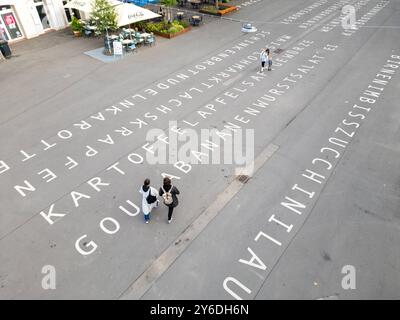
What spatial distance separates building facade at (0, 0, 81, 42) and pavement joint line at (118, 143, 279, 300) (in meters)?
20.6

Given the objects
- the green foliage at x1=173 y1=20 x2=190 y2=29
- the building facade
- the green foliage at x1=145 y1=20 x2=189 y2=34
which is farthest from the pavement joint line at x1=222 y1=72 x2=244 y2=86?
the building facade

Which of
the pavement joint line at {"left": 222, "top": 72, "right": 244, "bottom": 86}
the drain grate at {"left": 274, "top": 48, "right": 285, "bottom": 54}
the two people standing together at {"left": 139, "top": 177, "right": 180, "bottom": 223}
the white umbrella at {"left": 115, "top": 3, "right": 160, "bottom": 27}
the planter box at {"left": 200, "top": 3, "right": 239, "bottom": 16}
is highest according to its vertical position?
the white umbrella at {"left": 115, "top": 3, "right": 160, "bottom": 27}

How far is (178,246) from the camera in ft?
26.5

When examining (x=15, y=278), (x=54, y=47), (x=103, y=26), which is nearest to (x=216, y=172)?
(x=15, y=278)

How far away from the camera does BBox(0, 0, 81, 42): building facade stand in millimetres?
20922

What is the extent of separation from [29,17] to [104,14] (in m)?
7.23

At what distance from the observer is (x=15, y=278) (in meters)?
7.36

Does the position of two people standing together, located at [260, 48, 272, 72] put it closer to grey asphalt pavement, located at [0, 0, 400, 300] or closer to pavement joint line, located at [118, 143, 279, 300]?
grey asphalt pavement, located at [0, 0, 400, 300]

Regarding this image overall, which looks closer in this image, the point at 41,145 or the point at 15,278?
the point at 15,278

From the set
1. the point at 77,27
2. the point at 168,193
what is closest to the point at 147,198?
the point at 168,193

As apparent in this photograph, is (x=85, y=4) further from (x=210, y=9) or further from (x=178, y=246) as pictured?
(x=178, y=246)

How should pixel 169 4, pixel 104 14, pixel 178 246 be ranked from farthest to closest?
pixel 169 4, pixel 104 14, pixel 178 246

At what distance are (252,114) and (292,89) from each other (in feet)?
10.9
